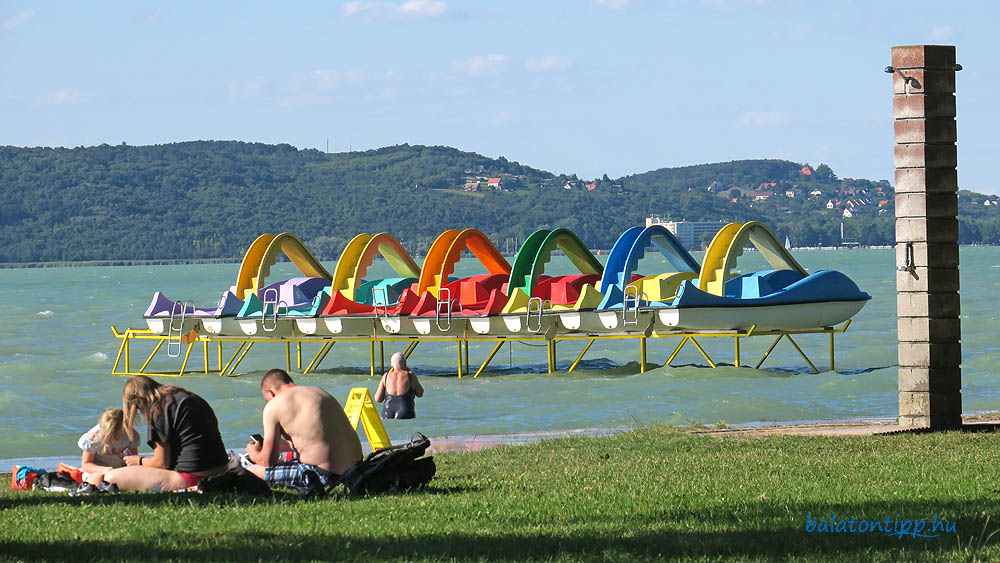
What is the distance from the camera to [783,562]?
276 inches

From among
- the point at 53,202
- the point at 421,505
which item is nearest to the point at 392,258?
the point at 421,505

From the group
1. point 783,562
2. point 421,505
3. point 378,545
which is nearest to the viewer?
point 783,562

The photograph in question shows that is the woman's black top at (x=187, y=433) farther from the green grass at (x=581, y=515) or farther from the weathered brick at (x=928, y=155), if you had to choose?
the weathered brick at (x=928, y=155)

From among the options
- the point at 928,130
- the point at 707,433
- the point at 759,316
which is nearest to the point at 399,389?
the point at 707,433

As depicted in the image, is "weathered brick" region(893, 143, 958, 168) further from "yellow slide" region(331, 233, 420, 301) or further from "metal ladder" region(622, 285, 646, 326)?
"yellow slide" region(331, 233, 420, 301)

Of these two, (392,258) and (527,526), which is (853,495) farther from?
(392,258)

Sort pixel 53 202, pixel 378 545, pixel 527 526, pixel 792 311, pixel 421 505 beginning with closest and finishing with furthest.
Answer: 1. pixel 378 545
2. pixel 527 526
3. pixel 421 505
4. pixel 792 311
5. pixel 53 202

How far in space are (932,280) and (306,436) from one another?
6815 millimetres

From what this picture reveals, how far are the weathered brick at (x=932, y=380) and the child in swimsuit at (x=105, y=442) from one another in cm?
758

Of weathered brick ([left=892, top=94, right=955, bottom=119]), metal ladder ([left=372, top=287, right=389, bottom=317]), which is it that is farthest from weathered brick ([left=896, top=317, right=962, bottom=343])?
metal ladder ([left=372, top=287, right=389, bottom=317])

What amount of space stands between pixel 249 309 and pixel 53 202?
17246 centimetres

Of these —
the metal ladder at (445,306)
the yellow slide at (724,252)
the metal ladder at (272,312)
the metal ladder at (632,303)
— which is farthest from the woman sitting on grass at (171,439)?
the metal ladder at (272,312)

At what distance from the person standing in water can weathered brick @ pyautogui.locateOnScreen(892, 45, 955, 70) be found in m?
8.34

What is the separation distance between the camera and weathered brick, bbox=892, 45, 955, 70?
1358 cm
